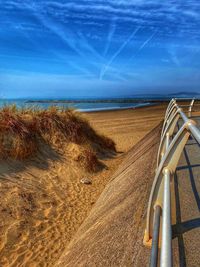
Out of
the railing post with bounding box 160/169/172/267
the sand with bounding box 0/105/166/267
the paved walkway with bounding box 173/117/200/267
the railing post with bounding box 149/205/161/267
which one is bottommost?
the sand with bounding box 0/105/166/267

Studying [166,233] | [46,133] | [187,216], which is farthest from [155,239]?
[46,133]

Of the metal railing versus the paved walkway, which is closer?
the metal railing

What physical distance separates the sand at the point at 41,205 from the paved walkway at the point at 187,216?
2.43 meters

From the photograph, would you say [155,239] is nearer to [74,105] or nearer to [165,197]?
[165,197]

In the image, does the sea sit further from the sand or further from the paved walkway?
the paved walkway

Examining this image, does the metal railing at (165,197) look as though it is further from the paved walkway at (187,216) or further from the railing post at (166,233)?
the paved walkway at (187,216)

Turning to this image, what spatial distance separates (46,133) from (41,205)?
11.6 ft

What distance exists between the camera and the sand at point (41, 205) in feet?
17.1

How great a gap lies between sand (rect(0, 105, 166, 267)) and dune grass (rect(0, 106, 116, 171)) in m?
0.37

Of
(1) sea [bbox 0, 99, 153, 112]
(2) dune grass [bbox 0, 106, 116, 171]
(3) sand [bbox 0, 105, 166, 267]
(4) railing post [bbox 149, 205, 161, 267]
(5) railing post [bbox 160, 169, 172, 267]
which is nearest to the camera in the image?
(5) railing post [bbox 160, 169, 172, 267]

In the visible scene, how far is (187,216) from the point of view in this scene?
3.12m

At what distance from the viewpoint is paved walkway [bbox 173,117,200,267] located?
98.6 inches

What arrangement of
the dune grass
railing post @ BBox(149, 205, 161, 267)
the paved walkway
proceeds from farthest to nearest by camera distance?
the dune grass < the paved walkway < railing post @ BBox(149, 205, 161, 267)

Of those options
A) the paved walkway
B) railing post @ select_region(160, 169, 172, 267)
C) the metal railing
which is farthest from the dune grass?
railing post @ select_region(160, 169, 172, 267)
